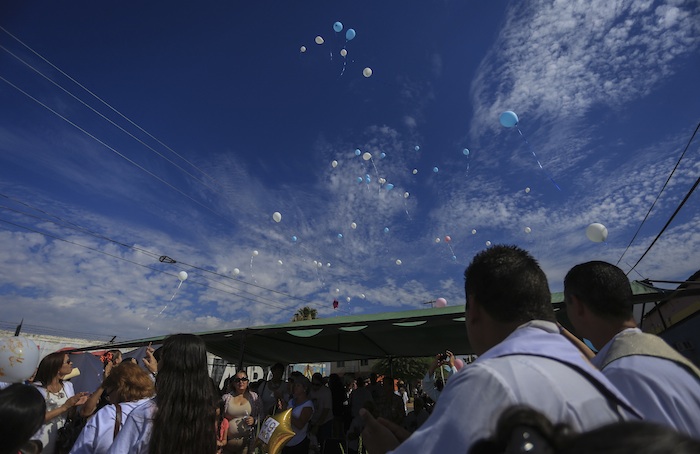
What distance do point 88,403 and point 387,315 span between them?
5163 mm

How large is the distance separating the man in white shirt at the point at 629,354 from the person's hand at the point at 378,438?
68 centimetres

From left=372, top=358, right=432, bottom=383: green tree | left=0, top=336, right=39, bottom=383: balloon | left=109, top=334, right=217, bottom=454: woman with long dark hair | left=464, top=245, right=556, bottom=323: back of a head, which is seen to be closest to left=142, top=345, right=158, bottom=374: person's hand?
left=109, top=334, right=217, bottom=454: woman with long dark hair

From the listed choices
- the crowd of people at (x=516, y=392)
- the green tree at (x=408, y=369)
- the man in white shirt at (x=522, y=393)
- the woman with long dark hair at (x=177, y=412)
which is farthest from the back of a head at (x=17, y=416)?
the green tree at (x=408, y=369)

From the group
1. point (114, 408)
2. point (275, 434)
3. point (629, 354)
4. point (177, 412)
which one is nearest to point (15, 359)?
point (114, 408)

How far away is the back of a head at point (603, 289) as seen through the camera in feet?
5.92

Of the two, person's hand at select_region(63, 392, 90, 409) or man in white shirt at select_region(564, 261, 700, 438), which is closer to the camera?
man in white shirt at select_region(564, 261, 700, 438)

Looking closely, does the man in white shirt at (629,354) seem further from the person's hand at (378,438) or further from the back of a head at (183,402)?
Result: the back of a head at (183,402)

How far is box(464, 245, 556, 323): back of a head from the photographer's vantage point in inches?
48.9

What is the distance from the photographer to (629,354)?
Result: 144cm

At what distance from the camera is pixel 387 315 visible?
7.56 m

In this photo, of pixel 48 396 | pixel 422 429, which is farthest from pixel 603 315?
pixel 48 396

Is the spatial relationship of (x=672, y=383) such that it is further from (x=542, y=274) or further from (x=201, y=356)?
(x=201, y=356)

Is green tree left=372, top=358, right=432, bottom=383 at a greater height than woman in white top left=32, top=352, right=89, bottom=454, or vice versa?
green tree left=372, top=358, right=432, bottom=383

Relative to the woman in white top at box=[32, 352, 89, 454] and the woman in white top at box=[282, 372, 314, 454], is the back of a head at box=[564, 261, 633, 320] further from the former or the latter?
the woman in white top at box=[32, 352, 89, 454]
